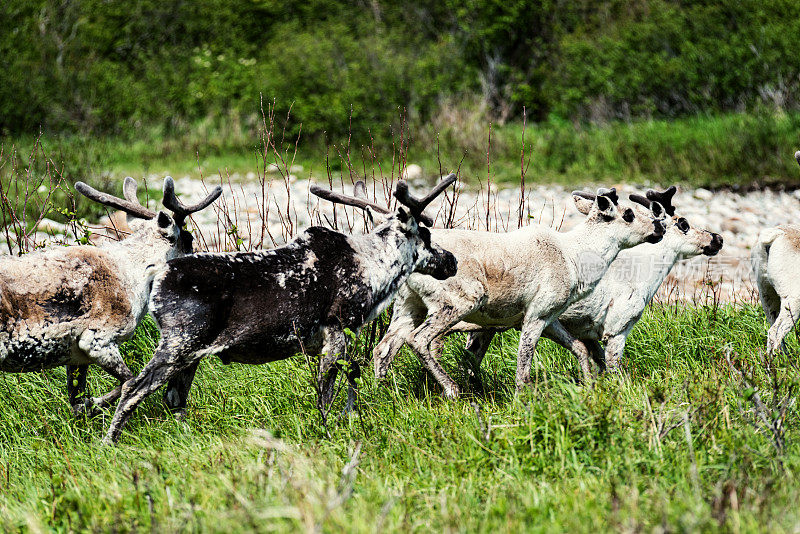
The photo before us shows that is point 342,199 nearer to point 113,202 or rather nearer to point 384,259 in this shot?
point 384,259

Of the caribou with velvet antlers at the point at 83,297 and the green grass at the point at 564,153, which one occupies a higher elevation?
the caribou with velvet antlers at the point at 83,297

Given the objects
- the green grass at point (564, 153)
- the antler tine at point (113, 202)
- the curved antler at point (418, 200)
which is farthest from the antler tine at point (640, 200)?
the green grass at point (564, 153)

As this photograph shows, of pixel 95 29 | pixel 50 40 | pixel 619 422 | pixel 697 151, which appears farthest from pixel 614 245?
pixel 95 29

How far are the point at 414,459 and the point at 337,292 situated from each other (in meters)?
1.17

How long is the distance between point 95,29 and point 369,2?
10408mm

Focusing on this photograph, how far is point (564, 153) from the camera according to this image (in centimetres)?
2092

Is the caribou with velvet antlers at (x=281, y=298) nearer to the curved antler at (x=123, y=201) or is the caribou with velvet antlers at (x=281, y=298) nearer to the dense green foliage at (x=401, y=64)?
the curved antler at (x=123, y=201)

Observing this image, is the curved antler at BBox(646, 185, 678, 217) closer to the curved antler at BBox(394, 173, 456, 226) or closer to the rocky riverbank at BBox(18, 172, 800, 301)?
the rocky riverbank at BBox(18, 172, 800, 301)

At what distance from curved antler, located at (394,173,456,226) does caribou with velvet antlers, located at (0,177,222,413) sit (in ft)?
4.15

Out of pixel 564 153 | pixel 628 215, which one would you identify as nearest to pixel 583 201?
pixel 628 215

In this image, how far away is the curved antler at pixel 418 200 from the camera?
5.61 meters

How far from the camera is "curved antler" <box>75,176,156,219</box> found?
19.6 ft

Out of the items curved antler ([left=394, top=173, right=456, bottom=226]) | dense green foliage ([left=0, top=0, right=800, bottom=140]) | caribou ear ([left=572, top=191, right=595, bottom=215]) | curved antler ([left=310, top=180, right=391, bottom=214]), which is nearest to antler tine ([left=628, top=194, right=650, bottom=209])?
caribou ear ([left=572, top=191, right=595, bottom=215])

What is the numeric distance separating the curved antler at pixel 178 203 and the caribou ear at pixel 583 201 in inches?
118
